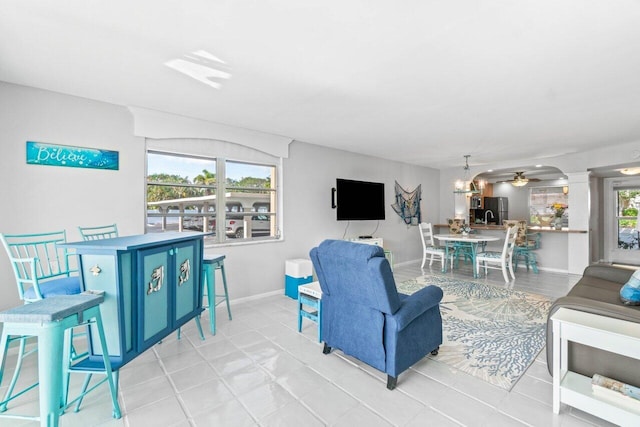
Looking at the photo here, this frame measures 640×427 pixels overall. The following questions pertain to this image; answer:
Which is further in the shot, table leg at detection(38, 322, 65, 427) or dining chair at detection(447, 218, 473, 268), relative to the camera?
dining chair at detection(447, 218, 473, 268)

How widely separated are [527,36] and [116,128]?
384cm

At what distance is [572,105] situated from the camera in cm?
316

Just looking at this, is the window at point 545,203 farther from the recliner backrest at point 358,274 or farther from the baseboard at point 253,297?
the recliner backrest at point 358,274

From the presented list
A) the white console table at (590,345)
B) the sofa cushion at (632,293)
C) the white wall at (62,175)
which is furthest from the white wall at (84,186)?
the sofa cushion at (632,293)

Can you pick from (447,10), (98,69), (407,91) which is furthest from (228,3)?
(407,91)

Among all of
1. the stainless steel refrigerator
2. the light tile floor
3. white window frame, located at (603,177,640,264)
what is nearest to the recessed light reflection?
the light tile floor

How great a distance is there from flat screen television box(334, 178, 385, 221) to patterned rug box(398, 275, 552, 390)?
1494 millimetres

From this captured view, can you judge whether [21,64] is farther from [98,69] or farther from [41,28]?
[41,28]

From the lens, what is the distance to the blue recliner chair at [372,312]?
204 centimetres

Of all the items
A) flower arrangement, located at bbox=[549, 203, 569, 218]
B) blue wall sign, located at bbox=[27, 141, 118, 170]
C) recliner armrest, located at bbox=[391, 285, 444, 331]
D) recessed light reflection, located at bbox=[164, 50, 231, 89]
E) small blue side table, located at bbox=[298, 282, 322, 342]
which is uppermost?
recessed light reflection, located at bbox=[164, 50, 231, 89]

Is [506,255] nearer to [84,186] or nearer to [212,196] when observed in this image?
[212,196]

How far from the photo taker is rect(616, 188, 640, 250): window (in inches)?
285

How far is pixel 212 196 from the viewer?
3941mm

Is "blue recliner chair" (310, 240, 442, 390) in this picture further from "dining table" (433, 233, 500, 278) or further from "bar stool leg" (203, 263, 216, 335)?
"dining table" (433, 233, 500, 278)
